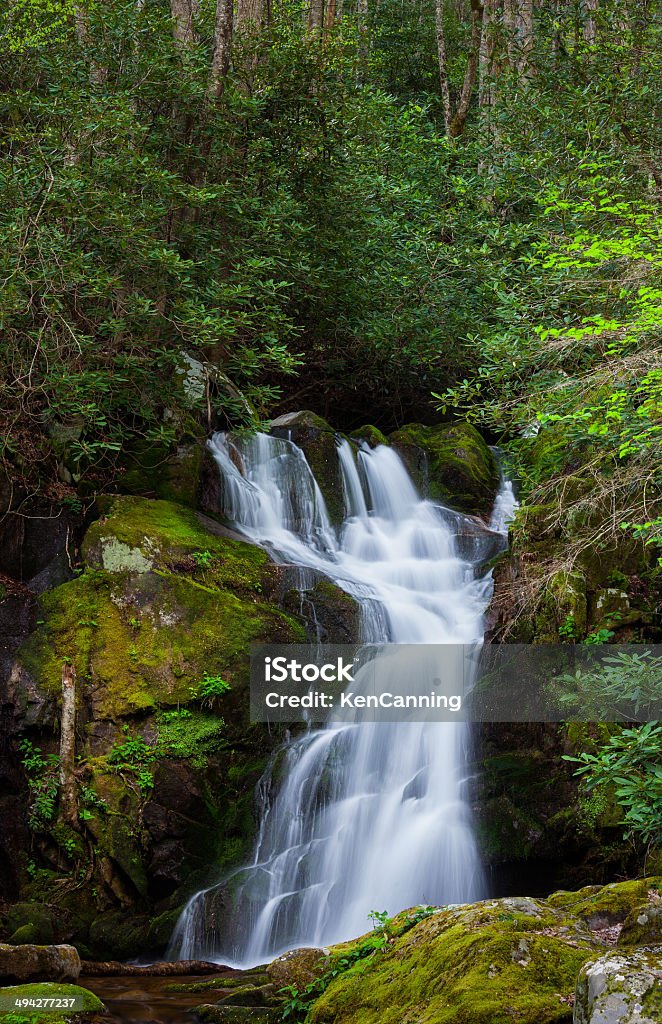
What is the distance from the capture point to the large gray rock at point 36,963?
6.04 meters

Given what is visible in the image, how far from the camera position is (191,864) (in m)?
8.35

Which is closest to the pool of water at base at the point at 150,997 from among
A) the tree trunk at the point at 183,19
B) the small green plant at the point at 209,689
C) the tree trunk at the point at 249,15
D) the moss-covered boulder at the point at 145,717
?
the moss-covered boulder at the point at 145,717

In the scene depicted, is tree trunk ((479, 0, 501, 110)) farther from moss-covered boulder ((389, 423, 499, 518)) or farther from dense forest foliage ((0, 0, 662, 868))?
moss-covered boulder ((389, 423, 499, 518))

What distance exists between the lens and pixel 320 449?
1275cm

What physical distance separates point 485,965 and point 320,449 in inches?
353

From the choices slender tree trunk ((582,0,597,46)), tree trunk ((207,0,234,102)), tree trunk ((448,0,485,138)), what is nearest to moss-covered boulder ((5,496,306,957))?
tree trunk ((207,0,234,102))

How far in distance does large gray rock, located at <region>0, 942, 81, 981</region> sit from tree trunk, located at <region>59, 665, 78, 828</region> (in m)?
2.07

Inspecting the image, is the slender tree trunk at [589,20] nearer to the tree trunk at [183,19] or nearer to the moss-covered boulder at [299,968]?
the tree trunk at [183,19]

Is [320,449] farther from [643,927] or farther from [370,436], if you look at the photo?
[643,927]

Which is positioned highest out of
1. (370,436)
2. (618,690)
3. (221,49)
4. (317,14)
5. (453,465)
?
(317,14)

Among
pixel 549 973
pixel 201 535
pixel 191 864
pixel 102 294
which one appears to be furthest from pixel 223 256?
pixel 549 973

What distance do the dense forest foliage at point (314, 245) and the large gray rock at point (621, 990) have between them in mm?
1911

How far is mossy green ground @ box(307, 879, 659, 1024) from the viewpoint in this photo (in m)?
4.14

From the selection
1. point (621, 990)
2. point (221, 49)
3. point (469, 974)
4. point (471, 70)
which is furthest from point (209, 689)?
point (471, 70)
